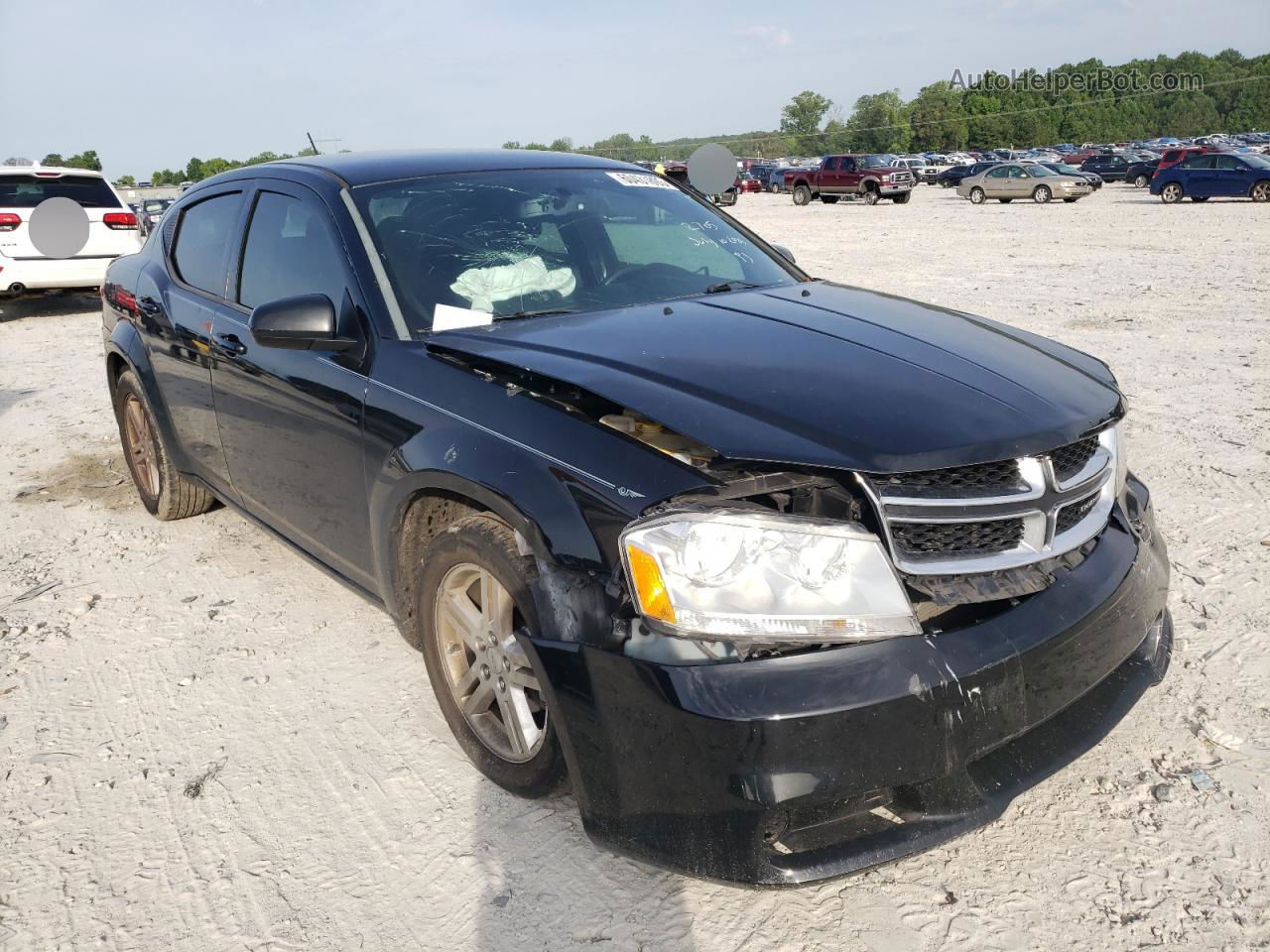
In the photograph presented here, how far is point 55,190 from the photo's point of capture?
12.2 m

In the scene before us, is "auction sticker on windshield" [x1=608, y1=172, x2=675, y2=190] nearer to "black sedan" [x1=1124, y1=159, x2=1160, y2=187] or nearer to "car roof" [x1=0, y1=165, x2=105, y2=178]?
"car roof" [x1=0, y1=165, x2=105, y2=178]

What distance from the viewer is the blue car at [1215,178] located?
26.1 meters

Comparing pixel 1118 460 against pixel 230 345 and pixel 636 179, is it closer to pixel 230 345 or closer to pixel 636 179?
pixel 636 179

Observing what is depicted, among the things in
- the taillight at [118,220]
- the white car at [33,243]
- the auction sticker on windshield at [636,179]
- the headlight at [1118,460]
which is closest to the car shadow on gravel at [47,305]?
the white car at [33,243]

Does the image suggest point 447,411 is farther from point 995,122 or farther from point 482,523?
point 995,122

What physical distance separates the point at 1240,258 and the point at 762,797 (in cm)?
1486

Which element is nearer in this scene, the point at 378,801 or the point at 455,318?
the point at 378,801

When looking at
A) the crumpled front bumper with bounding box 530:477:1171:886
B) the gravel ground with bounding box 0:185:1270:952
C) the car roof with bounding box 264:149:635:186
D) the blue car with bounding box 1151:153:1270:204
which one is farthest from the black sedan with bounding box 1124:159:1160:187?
the crumpled front bumper with bounding box 530:477:1171:886

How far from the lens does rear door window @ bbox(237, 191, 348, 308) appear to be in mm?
3156

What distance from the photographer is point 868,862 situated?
195 cm

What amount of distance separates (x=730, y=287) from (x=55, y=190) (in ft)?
39.0
